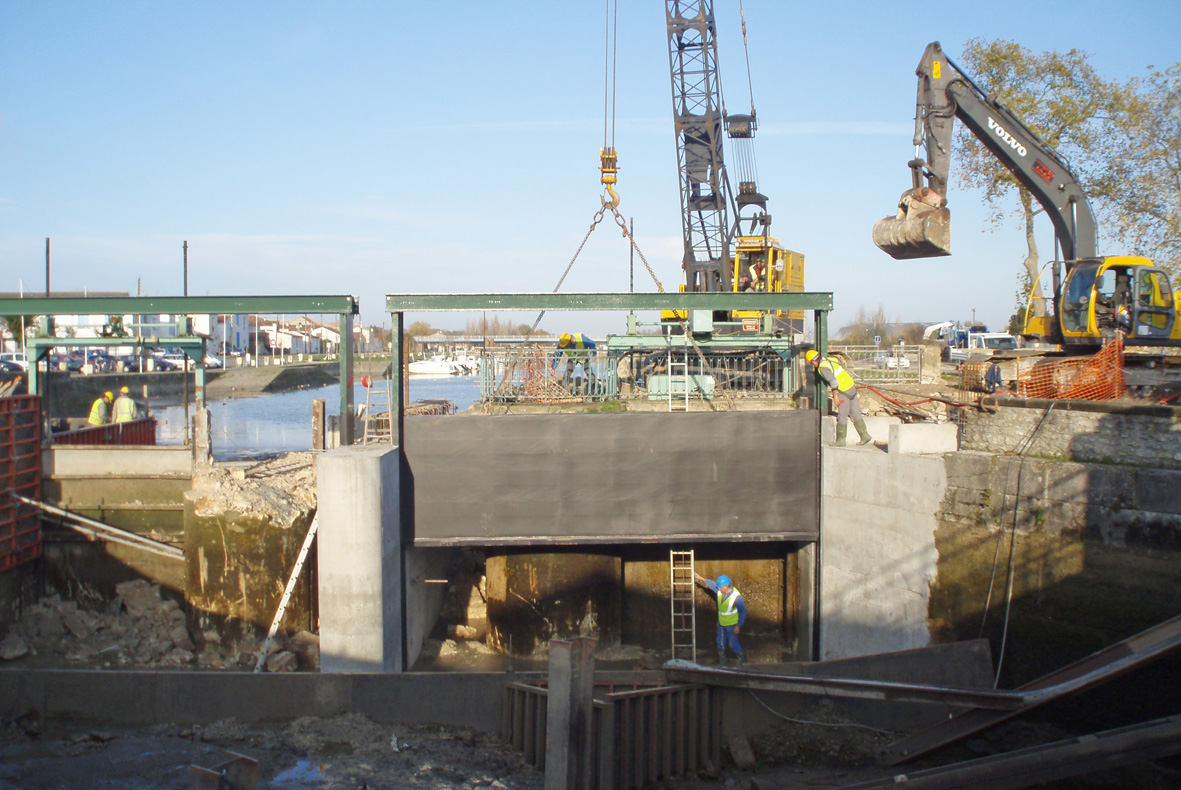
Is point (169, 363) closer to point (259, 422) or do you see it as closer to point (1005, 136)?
point (259, 422)

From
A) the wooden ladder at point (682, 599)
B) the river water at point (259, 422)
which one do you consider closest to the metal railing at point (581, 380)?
the river water at point (259, 422)

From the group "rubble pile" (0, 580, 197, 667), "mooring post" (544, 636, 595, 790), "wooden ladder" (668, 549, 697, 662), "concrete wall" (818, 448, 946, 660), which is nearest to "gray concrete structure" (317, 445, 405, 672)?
"rubble pile" (0, 580, 197, 667)

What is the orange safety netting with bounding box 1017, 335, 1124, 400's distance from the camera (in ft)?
36.3

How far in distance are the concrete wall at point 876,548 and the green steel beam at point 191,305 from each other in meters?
8.54

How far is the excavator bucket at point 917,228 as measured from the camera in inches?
457

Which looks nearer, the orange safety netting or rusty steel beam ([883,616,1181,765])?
rusty steel beam ([883,616,1181,765])

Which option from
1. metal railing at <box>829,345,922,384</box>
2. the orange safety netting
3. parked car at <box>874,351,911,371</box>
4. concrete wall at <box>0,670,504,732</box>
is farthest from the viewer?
parked car at <box>874,351,911,371</box>

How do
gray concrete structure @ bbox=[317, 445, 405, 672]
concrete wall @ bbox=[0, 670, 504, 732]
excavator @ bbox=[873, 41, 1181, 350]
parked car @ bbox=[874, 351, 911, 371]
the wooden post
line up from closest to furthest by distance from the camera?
concrete wall @ bbox=[0, 670, 504, 732] → gray concrete structure @ bbox=[317, 445, 405, 672] → excavator @ bbox=[873, 41, 1181, 350] → the wooden post → parked car @ bbox=[874, 351, 911, 371]

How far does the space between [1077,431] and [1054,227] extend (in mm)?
4934

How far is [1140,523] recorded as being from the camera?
9.19m

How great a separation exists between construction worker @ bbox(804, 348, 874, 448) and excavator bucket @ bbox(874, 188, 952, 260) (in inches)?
80.8

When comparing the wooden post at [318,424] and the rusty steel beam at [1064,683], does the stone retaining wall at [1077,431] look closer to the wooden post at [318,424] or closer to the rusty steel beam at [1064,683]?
the rusty steel beam at [1064,683]

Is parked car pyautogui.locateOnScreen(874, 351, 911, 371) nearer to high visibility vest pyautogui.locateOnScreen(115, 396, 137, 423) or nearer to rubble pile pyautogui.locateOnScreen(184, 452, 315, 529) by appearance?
rubble pile pyautogui.locateOnScreen(184, 452, 315, 529)

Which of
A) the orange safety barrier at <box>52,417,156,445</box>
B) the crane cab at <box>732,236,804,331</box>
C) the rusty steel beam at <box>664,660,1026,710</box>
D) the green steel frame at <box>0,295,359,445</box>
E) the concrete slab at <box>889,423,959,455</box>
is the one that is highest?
the crane cab at <box>732,236,804,331</box>
